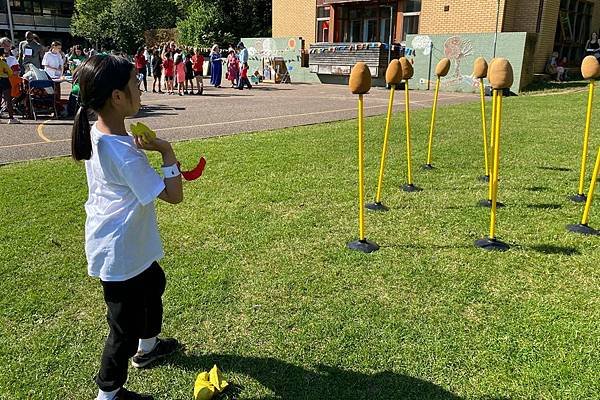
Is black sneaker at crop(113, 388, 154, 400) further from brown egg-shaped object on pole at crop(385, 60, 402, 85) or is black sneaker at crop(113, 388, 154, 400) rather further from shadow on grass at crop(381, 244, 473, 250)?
brown egg-shaped object on pole at crop(385, 60, 402, 85)

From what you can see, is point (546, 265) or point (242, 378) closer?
point (242, 378)

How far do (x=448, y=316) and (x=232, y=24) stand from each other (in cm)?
3812

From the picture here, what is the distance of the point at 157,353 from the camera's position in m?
2.95

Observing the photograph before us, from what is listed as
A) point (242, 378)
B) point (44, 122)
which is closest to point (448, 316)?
point (242, 378)

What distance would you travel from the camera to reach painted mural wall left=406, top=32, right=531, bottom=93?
19438 mm

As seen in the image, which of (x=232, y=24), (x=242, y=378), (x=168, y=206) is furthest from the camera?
(x=232, y=24)

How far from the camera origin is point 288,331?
10.6 feet

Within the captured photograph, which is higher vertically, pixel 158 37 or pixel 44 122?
pixel 158 37

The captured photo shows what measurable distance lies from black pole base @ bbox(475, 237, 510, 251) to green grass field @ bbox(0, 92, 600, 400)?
8cm

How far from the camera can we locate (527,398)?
8.59 ft

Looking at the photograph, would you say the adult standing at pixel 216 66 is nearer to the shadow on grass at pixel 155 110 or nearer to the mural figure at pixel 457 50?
the shadow on grass at pixel 155 110

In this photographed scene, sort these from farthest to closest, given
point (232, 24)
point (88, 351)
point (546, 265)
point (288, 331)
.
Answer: point (232, 24), point (546, 265), point (288, 331), point (88, 351)

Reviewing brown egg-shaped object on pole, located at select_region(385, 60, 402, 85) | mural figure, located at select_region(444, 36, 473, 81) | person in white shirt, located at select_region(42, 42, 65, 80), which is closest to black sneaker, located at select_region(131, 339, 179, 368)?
brown egg-shaped object on pole, located at select_region(385, 60, 402, 85)

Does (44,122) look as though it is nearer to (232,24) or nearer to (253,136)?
(253,136)
